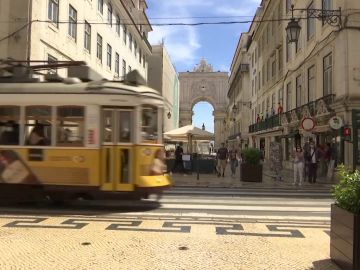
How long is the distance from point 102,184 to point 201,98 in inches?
4141

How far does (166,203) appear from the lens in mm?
13336

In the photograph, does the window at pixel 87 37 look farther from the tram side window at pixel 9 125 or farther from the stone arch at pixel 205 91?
the stone arch at pixel 205 91

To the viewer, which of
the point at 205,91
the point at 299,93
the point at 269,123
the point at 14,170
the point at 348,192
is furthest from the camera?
the point at 205,91

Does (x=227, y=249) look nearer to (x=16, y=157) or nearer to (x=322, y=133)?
(x=16, y=157)

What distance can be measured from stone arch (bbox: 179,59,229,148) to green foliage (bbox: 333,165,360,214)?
107 metres

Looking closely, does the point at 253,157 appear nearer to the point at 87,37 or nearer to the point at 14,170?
the point at 14,170

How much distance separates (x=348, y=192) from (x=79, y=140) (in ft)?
23.8

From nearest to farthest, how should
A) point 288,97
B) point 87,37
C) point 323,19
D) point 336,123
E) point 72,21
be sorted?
point 336,123
point 323,19
point 72,21
point 87,37
point 288,97

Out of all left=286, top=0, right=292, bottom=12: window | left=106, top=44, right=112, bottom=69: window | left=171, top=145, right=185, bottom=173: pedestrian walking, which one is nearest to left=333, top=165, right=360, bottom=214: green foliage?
left=171, top=145, right=185, bottom=173: pedestrian walking

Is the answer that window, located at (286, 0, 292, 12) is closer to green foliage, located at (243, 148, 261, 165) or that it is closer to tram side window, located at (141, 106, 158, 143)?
green foliage, located at (243, 148, 261, 165)

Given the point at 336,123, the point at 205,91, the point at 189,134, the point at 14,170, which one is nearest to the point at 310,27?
the point at 189,134

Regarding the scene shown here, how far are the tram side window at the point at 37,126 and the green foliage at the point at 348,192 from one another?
24.7 ft

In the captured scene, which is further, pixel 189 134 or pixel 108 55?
pixel 108 55

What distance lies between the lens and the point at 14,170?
39.4 ft
